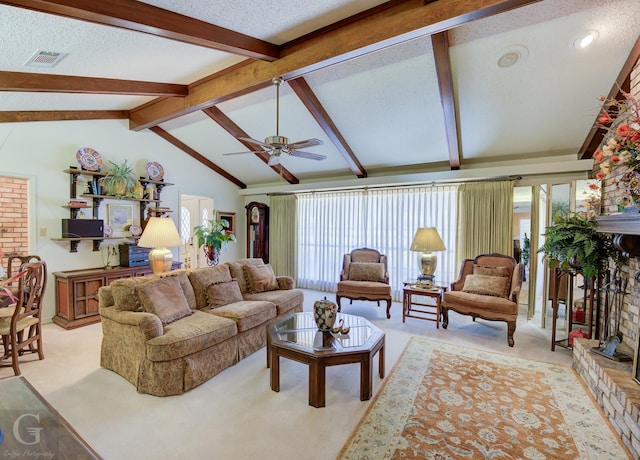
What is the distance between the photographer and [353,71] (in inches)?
135

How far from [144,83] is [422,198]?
184 inches

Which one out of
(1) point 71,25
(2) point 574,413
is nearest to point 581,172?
(2) point 574,413

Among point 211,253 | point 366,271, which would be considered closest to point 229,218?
point 211,253

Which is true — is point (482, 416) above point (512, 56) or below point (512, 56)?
below

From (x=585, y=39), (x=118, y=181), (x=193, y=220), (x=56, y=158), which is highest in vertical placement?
(x=585, y=39)

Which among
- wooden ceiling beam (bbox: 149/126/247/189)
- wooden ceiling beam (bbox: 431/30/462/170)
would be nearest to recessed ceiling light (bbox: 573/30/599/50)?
wooden ceiling beam (bbox: 431/30/462/170)

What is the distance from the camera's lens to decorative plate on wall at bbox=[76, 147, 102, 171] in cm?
439

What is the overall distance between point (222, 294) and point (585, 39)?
14.4 feet

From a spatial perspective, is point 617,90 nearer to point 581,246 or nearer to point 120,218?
point 581,246

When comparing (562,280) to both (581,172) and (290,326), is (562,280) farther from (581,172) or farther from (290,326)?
(290,326)

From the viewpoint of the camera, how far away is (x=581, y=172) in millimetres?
4227

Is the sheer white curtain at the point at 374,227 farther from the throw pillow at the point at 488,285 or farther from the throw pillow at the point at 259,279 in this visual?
the throw pillow at the point at 259,279

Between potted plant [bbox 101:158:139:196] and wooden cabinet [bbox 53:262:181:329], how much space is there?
1.30 m

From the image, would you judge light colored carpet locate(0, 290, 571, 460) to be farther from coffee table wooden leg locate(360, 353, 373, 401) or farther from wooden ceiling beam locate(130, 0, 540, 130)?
wooden ceiling beam locate(130, 0, 540, 130)
